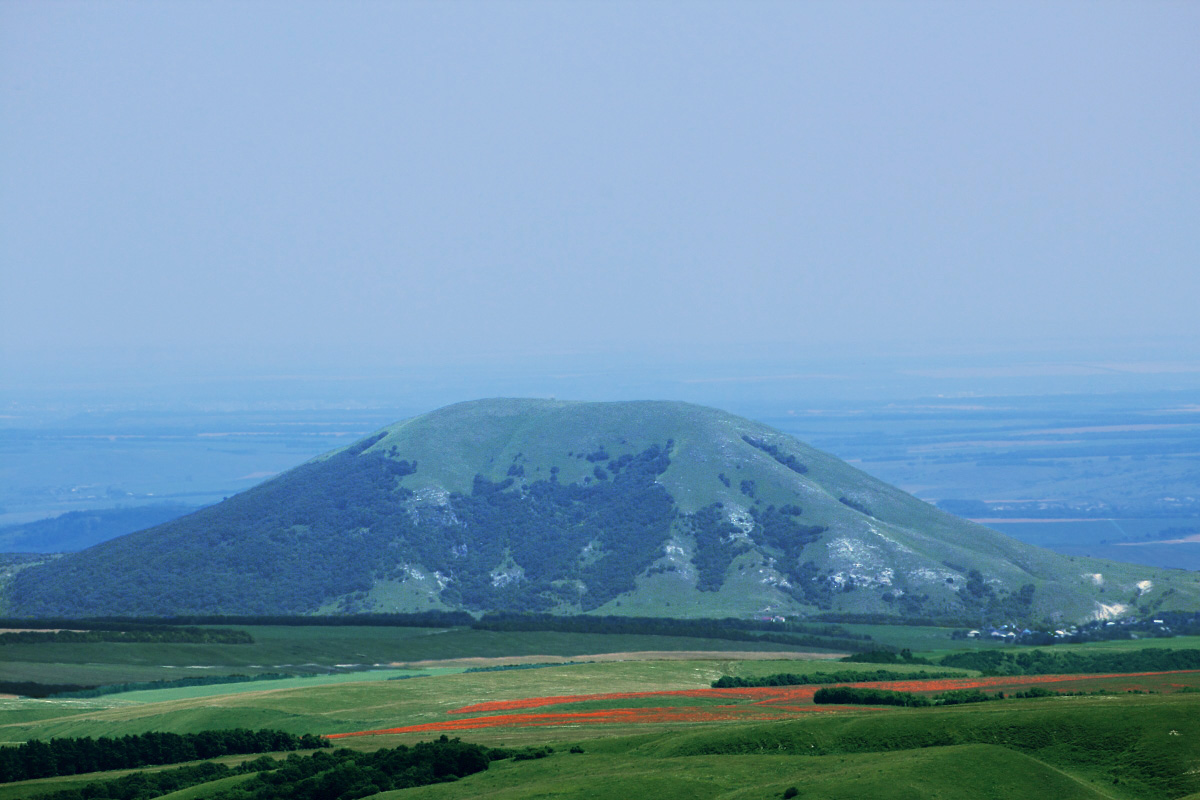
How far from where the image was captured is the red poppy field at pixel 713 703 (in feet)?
274

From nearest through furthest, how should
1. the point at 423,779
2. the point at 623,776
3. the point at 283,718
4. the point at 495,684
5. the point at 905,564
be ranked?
the point at 623,776, the point at 423,779, the point at 283,718, the point at 495,684, the point at 905,564

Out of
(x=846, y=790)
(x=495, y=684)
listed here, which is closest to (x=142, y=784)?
(x=846, y=790)

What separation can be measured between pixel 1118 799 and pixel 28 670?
111 m

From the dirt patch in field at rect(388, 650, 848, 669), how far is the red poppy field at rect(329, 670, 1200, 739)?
33303 mm

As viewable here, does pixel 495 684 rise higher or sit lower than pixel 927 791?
lower

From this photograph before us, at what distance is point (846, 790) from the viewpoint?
5150 centimetres

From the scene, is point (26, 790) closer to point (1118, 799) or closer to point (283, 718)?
point (283, 718)

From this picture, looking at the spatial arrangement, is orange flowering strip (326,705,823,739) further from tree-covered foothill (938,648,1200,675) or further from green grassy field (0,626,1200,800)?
tree-covered foothill (938,648,1200,675)

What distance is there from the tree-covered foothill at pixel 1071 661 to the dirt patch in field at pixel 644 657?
16517 mm

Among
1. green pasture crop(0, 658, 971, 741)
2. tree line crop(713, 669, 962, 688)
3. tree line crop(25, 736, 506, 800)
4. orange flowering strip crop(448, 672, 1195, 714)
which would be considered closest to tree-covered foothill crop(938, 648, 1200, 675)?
green pasture crop(0, 658, 971, 741)

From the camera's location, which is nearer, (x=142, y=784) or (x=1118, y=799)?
(x=1118, y=799)

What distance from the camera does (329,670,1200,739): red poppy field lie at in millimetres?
83625

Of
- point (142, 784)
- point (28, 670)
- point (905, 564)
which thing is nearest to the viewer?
point (142, 784)

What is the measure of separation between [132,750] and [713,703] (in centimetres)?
4115
